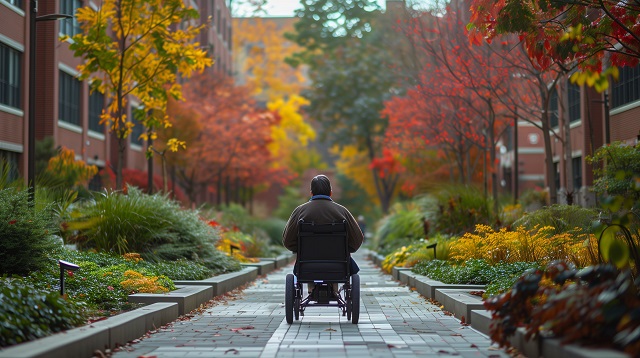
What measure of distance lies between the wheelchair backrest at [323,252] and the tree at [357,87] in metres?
43.2

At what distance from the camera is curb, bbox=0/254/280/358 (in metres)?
8.02

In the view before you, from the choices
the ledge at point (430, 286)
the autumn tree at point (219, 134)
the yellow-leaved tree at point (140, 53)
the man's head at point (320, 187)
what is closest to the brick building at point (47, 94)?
the yellow-leaved tree at point (140, 53)

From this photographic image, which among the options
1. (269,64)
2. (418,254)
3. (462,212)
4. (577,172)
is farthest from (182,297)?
(269,64)

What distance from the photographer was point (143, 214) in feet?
63.6

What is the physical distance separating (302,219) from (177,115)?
30584 mm

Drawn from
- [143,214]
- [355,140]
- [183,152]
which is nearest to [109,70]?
[143,214]

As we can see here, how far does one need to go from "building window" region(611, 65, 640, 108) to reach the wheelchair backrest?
18211 millimetres

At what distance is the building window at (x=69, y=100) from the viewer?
3322 centimetres

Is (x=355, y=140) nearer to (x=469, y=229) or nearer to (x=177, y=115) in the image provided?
(x=177, y=115)

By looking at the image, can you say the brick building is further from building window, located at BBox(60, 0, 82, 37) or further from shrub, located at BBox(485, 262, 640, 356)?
shrub, located at BBox(485, 262, 640, 356)

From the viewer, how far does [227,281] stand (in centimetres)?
1823

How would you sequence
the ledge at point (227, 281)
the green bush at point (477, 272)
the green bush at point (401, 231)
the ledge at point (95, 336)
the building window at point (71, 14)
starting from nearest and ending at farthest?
the ledge at point (95, 336), the green bush at point (477, 272), the ledge at point (227, 281), the green bush at point (401, 231), the building window at point (71, 14)

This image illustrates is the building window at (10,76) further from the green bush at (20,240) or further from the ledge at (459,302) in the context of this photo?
the ledge at (459,302)

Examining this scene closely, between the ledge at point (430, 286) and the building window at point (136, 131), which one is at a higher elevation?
the building window at point (136, 131)
